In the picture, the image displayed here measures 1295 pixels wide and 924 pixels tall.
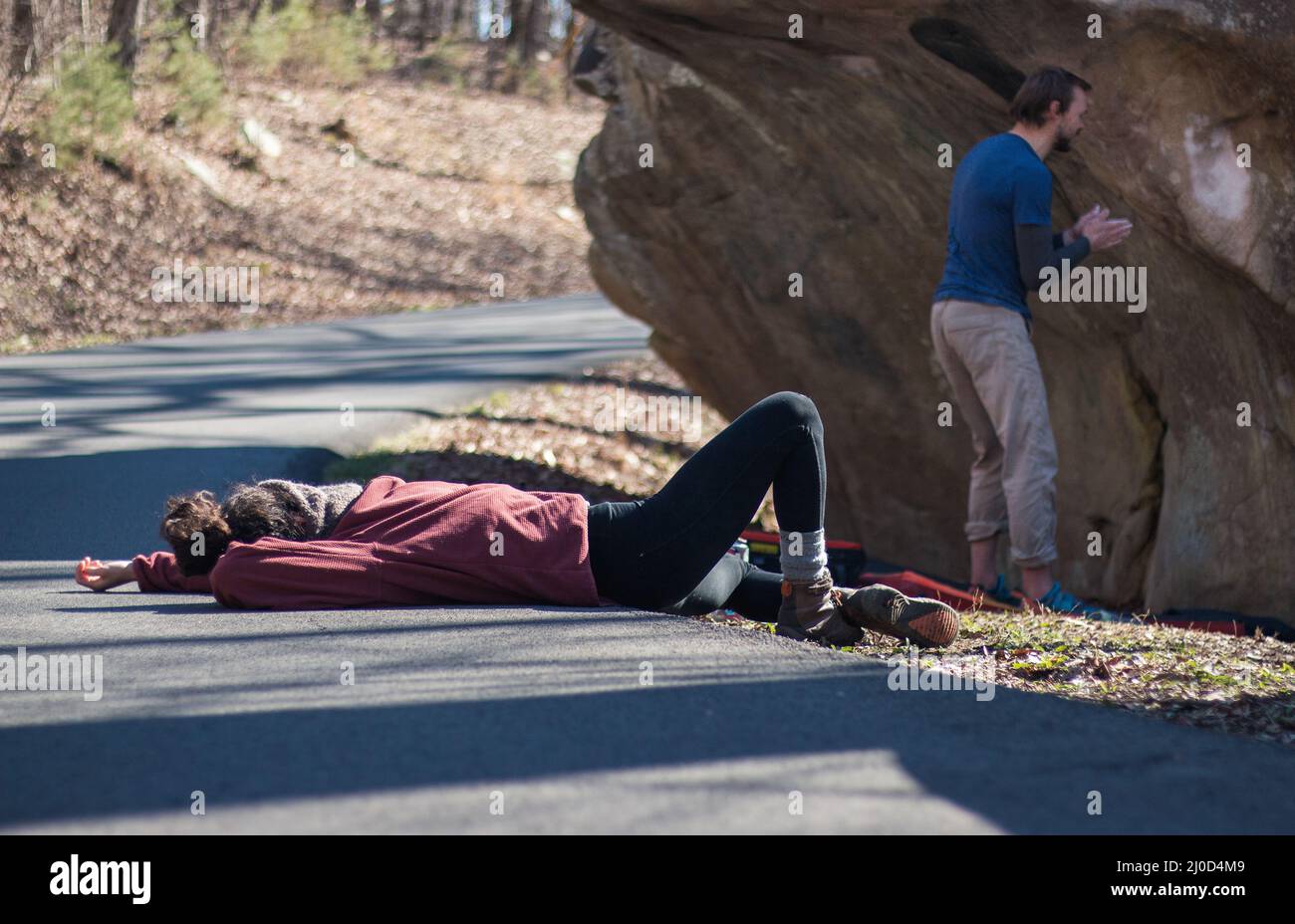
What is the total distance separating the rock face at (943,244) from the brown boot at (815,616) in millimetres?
2993

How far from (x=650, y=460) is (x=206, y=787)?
30.4ft

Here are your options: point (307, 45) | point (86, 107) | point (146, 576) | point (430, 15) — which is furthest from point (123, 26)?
point (430, 15)

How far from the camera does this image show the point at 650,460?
12641 mm

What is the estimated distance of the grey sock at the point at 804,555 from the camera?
5.40 metres

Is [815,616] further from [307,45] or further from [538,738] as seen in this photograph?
[307,45]

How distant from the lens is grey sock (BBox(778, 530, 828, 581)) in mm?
5402

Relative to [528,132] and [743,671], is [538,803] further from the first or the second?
[528,132]

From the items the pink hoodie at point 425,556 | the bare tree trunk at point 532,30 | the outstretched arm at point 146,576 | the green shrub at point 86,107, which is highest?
the bare tree trunk at point 532,30

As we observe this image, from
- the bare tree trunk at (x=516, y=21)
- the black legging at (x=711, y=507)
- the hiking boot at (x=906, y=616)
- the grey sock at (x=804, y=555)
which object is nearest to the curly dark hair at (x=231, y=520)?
the black legging at (x=711, y=507)

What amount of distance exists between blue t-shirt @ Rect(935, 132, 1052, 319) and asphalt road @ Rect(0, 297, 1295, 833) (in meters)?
2.86

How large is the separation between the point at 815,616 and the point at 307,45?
94.1 feet

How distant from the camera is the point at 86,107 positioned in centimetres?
1927

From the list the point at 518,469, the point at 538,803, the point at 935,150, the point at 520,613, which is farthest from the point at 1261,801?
the point at 518,469

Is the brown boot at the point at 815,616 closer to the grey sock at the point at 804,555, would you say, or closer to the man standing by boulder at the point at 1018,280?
the grey sock at the point at 804,555
